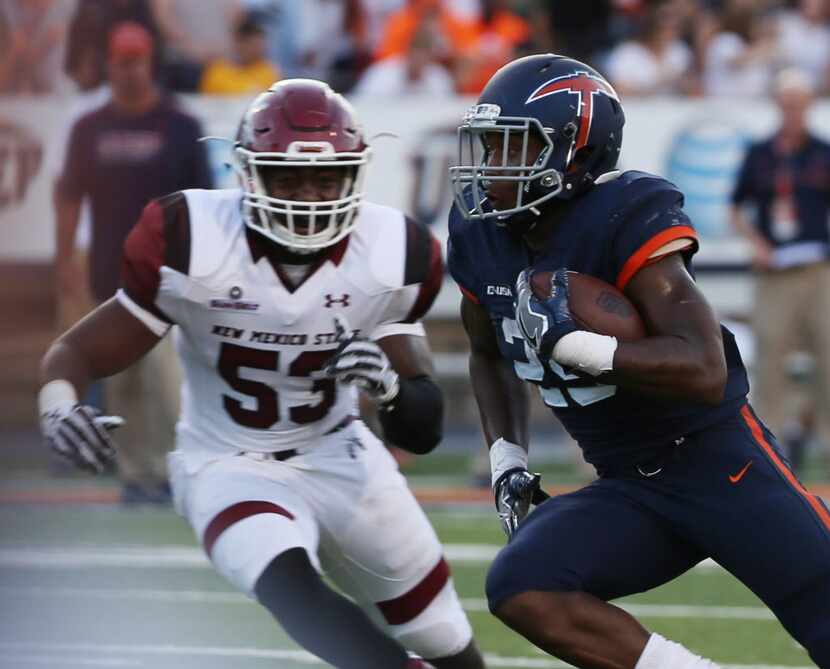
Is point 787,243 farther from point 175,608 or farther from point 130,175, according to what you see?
point 175,608

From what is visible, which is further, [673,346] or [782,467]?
[782,467]

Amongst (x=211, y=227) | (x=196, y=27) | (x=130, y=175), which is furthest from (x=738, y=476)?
(x=196, y=27)

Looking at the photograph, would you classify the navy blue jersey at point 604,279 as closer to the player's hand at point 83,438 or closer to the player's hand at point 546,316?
the player's hand at point 546,316

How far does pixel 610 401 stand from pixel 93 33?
5.30 metres

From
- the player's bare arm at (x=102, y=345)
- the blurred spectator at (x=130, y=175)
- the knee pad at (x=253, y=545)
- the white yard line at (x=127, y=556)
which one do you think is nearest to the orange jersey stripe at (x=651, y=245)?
the knee pad at (x=253, y=545)

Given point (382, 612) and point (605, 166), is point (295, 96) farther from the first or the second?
point (382, 612)

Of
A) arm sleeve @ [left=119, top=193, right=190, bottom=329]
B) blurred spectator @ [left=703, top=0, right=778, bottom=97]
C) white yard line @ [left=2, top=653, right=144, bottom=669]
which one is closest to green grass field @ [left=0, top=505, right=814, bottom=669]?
white yard line @ [left=2, top=653, right=144, bottom=669]

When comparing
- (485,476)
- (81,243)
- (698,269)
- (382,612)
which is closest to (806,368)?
(698,269)

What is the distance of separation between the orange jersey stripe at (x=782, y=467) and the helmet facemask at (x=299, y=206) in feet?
3.23

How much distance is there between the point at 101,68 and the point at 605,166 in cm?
514

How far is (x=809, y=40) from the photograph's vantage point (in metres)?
9.73

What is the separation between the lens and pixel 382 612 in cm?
392

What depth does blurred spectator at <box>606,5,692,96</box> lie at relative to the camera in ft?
30.4

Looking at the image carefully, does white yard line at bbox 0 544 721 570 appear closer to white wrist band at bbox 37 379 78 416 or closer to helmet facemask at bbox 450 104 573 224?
white wrist band at bbox 37 379 78 416
